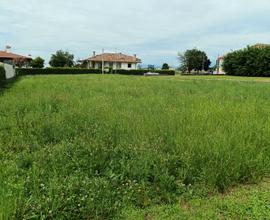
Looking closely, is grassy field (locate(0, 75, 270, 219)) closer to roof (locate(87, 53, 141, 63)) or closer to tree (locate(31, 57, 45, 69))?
tree (locate(31, 57, 45, 69))

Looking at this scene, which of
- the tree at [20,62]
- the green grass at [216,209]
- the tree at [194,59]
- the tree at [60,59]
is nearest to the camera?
the green grass at [216,209]

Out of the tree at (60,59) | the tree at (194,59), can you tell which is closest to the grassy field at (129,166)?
the tree at (60,59)

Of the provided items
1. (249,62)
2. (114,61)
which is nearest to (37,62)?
(114,61)

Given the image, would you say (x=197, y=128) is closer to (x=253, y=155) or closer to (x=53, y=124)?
(x=253, y=155)

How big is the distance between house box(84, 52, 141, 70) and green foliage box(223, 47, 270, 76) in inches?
1396

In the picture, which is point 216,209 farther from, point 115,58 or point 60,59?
point 115,58

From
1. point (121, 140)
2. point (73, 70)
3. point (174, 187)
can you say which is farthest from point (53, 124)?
point (73, 70)

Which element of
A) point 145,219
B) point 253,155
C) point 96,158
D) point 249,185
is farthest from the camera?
point 253,155

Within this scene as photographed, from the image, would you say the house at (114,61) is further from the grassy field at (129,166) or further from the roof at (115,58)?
the grassy field at (129,166)

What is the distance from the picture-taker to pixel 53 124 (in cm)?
675

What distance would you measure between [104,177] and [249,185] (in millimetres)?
1871

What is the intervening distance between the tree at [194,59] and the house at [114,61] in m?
13.1

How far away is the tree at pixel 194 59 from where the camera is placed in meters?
84.2

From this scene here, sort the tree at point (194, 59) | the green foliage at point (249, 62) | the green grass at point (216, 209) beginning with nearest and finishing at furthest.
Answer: the green grass at point (216, 209)
the green foliage at point (249, 62)
the tree at point (194, 59)
